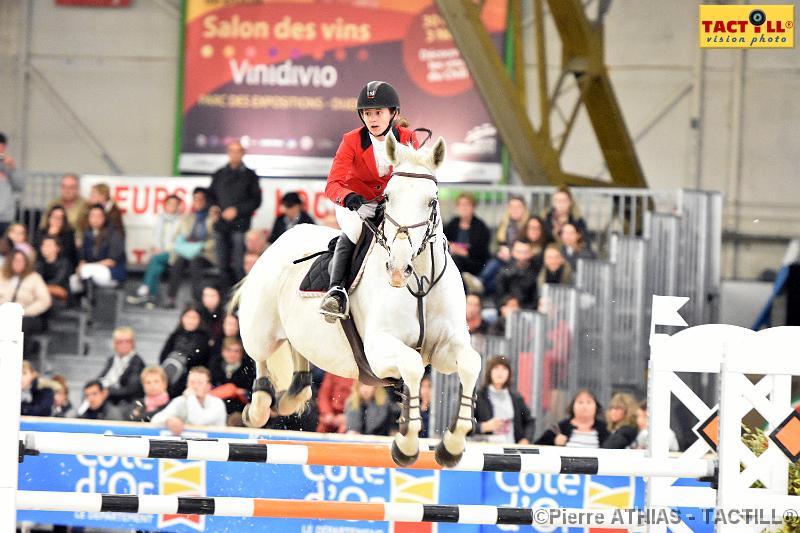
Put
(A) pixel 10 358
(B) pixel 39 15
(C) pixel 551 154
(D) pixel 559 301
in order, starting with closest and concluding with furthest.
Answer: (A) pixel 10 358 < (D) pixel 559 301 < (C) pixel 551 154 < (B) pixel 39 15

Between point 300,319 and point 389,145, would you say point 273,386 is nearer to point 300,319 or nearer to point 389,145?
point 300,319

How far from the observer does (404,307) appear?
550 cm

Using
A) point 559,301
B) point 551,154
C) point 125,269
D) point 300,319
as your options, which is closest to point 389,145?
point 300,319

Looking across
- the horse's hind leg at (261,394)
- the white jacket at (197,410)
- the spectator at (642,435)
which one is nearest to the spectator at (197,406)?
the white jacket at (197,410)

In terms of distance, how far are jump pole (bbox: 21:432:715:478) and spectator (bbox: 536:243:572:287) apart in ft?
16.0

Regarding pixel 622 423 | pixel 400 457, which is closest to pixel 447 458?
pixel 400 457

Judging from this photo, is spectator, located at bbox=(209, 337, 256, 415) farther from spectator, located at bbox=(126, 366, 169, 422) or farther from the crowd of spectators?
spectator, located at bbox=(126, 366, 169, 422)

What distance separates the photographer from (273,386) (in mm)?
6785

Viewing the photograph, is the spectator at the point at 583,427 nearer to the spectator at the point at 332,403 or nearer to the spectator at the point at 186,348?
the spectator at the point at 332,403

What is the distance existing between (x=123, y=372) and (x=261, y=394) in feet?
12.2

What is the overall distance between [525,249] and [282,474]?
10.4ft

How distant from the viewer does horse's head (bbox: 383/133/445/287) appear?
502 cm

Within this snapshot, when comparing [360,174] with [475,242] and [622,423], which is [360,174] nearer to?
[622,423]

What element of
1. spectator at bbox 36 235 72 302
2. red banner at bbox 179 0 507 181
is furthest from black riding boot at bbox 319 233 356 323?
red banner at bbox 179 0 507 181
